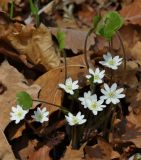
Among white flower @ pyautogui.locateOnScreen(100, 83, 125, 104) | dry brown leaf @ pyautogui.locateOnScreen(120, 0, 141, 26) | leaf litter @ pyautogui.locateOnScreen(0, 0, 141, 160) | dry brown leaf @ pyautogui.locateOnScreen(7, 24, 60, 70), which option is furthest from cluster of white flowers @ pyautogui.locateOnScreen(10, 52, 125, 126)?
dry brown leaf @ pyautogui.locateOnScreen(120, 0, 141, 26)

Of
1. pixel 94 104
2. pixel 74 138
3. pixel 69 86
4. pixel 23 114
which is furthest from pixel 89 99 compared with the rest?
pixel 23 114

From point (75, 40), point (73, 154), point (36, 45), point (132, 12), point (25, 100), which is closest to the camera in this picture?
point (25, 100)

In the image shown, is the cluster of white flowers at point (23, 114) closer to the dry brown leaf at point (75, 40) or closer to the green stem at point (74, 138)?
the green stem at point (74, 138)

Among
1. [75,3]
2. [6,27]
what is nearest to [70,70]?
[6,27]

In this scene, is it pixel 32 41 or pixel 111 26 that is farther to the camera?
pixel 32 41

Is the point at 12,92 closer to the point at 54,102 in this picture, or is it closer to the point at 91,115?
the point at 54,102

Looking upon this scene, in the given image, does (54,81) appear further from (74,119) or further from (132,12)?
(132,12)

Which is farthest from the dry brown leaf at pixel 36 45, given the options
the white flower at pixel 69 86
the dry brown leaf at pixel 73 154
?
the dry brown leaf at pixel 73 154
